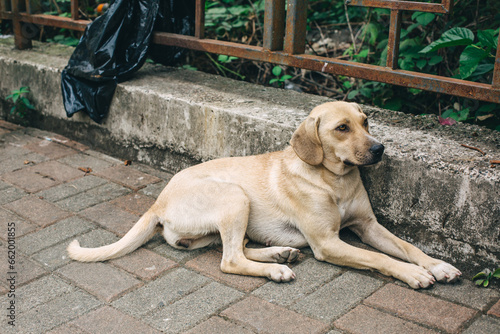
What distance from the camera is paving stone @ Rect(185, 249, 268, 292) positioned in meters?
3.43

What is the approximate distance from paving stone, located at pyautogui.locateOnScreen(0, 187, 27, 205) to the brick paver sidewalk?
0.18 meters

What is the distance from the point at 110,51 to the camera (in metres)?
5.38

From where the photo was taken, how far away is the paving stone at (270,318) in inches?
116

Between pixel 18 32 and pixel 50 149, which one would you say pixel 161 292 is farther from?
pixel 18 32

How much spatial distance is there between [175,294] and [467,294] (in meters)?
1.72

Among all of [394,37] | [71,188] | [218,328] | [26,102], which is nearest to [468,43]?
[394,37]

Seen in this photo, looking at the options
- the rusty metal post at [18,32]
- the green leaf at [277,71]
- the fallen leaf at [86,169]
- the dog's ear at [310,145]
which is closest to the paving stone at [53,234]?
the fallen leaf at [86,169]

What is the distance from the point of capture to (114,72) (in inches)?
211

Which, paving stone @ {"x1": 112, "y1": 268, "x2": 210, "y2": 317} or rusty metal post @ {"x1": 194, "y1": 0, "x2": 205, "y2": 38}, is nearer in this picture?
paving stone @ {"x1": 112, "y1": 268, "x2": 210, "y2": 317}

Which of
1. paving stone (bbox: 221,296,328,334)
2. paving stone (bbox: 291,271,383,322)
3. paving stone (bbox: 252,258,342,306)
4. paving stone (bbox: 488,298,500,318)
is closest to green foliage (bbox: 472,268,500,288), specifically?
paving stone (bbox: 488,298,500,318)

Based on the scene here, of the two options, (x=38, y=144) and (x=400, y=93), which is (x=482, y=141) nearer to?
(x=400, y=93)

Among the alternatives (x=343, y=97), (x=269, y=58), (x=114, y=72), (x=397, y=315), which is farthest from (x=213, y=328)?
(x=343, y=97)

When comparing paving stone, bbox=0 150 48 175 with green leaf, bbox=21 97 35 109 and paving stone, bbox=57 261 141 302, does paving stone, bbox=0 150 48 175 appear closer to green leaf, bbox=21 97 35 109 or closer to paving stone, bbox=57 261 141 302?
green leaf, bbox=21 97 35 109

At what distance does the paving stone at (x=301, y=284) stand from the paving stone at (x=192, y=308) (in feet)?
0.60
